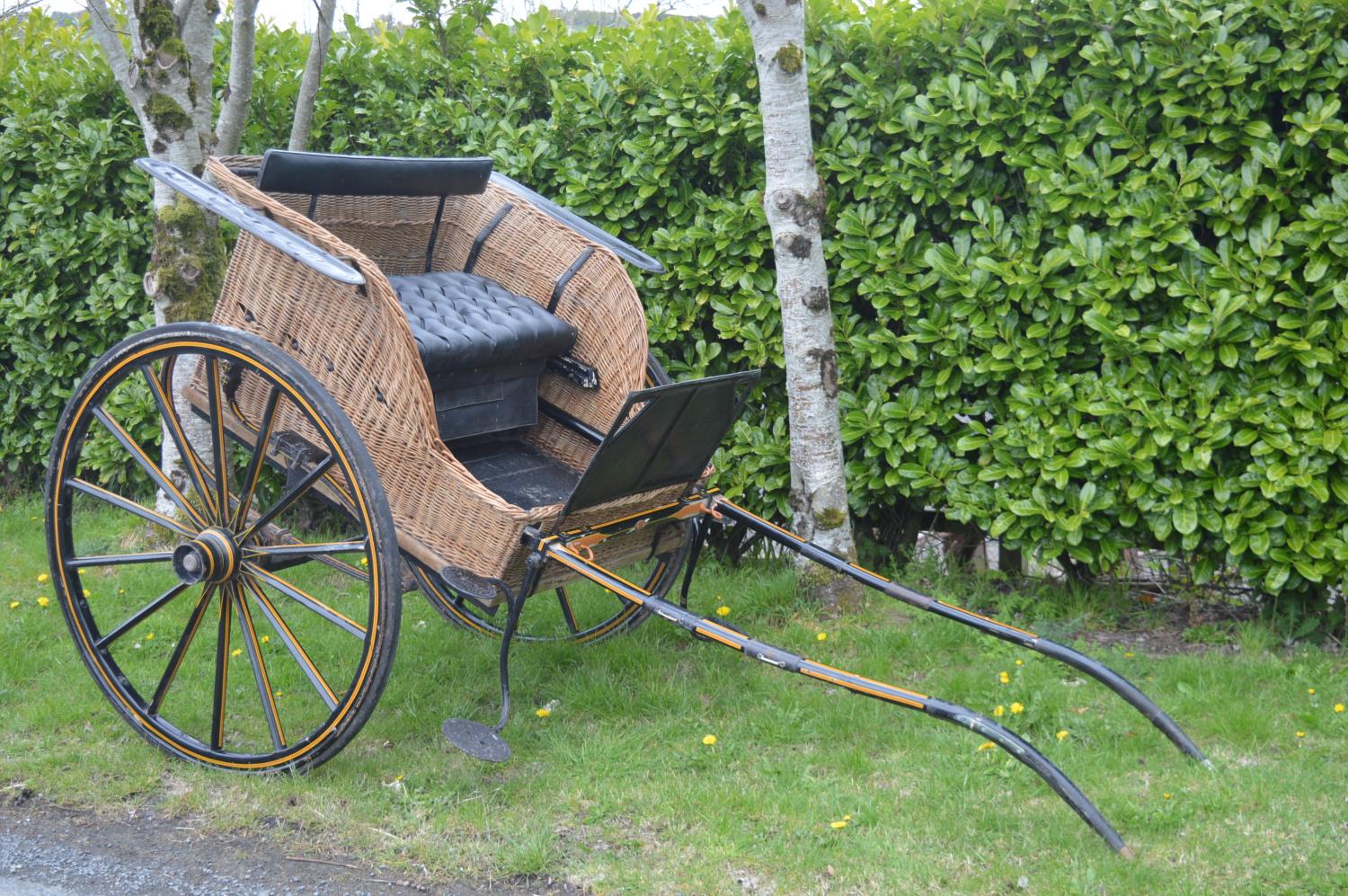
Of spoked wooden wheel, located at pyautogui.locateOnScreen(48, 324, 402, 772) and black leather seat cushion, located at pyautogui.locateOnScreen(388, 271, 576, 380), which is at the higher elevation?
black leather seat cushion, located at pyautogui.locateOnScreen(388, 271, 576, 380)

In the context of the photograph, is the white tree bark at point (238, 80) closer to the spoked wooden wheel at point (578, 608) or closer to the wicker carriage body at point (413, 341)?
the wicker carriage body at point (413, 341)

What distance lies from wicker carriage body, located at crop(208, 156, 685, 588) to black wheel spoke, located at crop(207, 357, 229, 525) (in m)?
0.15

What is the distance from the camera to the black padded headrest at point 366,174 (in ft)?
11.3

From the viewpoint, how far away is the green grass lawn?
2.85 metres

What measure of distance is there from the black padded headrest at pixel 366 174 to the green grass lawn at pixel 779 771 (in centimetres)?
153

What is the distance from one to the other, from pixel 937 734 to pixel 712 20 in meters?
2.86

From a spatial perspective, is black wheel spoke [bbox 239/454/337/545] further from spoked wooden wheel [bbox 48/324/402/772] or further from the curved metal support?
the curved metal support

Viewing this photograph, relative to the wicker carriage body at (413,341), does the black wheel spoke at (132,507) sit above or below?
below

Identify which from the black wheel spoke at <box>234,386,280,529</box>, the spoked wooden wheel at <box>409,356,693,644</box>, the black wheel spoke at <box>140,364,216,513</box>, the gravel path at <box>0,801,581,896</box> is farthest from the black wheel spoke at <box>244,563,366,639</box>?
the gravel path at <box>0,801,581,896</box>

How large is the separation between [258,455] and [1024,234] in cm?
259

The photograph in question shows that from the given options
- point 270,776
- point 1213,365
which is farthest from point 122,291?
point 1213,365

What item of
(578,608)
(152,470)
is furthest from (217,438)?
(578,608)

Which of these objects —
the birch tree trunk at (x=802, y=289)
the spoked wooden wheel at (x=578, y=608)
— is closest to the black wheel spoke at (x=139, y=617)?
the spoked wooden wheel at (x=578, y=608)

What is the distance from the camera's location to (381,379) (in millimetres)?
3150
